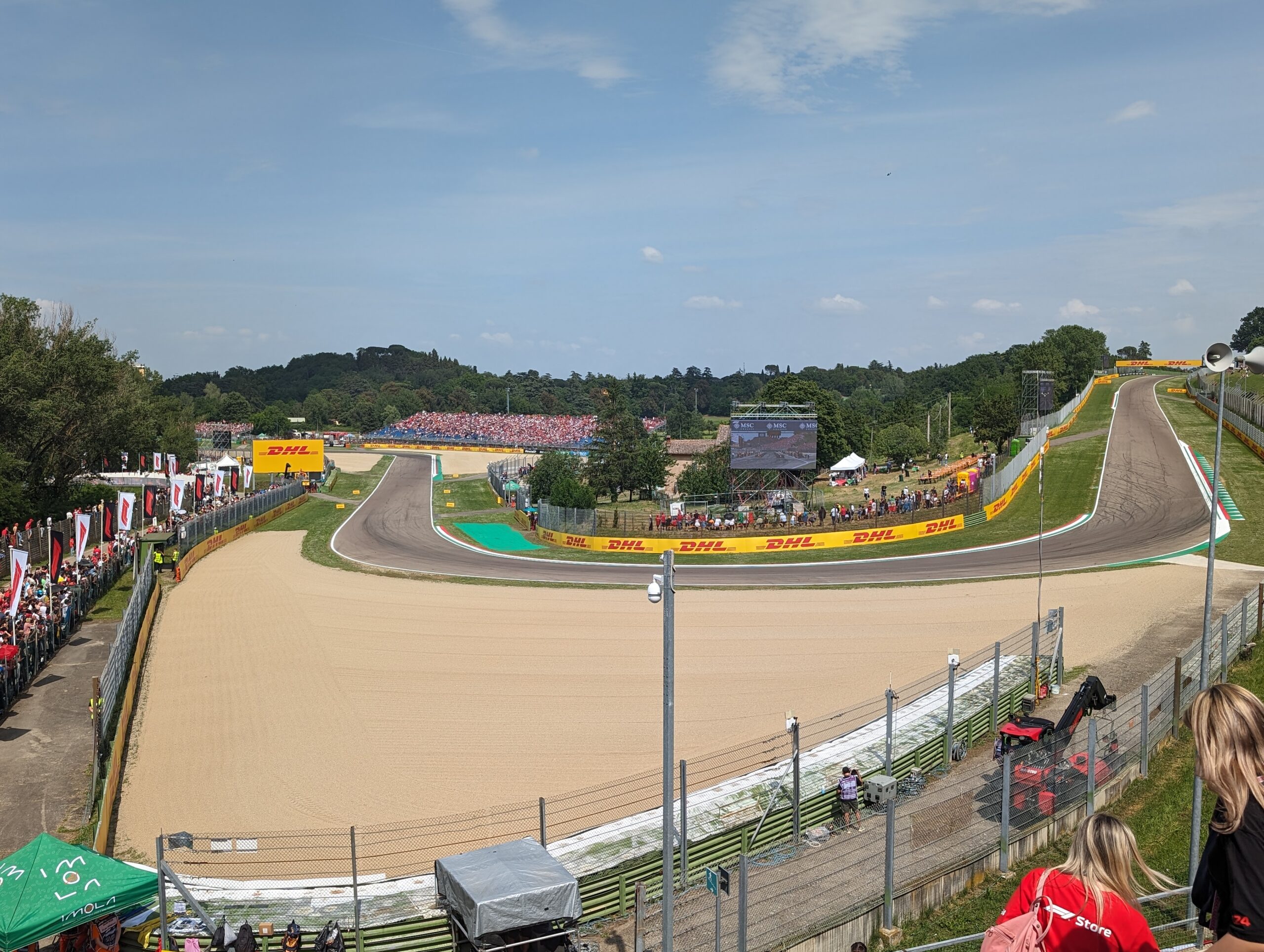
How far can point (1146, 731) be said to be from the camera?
14914 millimetres

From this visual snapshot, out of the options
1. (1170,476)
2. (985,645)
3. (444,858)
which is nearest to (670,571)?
(444,858)

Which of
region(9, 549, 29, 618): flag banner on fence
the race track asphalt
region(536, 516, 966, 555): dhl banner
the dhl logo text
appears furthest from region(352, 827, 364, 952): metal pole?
the dhl logo text

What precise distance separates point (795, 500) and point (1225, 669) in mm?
32512

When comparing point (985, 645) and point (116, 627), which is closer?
point (985, 645)

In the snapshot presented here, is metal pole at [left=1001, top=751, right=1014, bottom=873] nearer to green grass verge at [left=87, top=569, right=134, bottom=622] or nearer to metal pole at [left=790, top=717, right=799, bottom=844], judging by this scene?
metal pole at [left=790, top=717, right=799, bottom=844]

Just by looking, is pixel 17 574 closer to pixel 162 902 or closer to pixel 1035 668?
pixel 162 902

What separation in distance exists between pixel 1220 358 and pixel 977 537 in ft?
120

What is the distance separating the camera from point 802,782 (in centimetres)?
1476

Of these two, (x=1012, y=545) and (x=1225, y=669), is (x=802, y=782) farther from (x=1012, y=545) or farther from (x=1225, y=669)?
(x=1012, y=545)

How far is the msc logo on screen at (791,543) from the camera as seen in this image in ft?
153

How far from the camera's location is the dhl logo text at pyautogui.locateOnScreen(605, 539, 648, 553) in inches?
1860

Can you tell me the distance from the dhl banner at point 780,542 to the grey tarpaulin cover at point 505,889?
34.6 m

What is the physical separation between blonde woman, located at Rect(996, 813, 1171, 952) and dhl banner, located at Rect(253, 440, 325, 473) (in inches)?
2933

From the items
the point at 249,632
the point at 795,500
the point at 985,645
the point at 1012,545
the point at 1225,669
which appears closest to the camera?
the point at 1225,669
